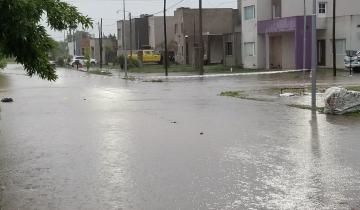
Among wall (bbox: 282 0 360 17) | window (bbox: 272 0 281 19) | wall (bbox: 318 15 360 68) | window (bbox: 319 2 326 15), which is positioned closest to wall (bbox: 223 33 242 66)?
window (bbox: 272 0 281 19)

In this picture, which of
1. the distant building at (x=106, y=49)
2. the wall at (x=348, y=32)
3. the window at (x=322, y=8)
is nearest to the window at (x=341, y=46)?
the wall at (x=348, y=32)

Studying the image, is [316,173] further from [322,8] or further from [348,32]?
[322,8]

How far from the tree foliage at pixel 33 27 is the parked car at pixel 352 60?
35788 mm

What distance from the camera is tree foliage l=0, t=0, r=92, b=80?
6117 millimetres

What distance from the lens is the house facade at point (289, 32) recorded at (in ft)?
152

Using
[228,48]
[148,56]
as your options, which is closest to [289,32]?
[228,48]

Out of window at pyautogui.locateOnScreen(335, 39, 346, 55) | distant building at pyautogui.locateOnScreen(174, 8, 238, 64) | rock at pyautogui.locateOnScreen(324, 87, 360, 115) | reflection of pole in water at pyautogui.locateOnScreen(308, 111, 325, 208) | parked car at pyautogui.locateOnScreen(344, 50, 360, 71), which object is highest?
distant building at pyautogui.locateOnScreen(174, 8, 238, 64)

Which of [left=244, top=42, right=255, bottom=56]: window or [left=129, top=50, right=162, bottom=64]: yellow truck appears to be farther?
[left=129, top=50, right=162, bottom=64]: yellow truck

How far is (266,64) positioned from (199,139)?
44.0 metres

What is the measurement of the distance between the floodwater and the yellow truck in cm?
6037

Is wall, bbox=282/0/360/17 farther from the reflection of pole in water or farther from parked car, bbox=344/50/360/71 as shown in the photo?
the reflection of pole in water

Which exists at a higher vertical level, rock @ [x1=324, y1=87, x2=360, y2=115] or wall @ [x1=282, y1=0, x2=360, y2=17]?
wall @ [x1=282, y1=0, x2=360, y2=17]

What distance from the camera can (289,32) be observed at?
5112cm

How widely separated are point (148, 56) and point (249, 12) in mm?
23943
